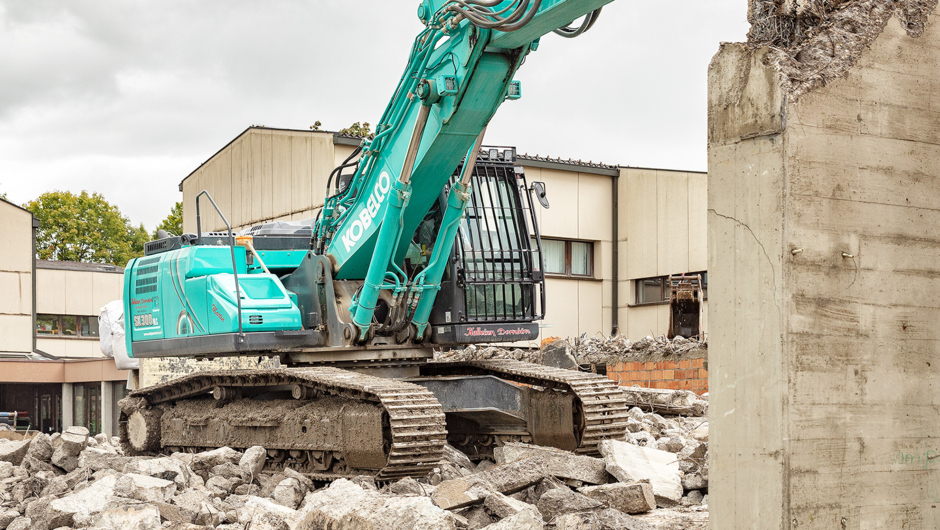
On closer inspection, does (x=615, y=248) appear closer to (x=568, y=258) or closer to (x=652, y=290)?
(x=568, y=258)

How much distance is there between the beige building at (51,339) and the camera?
2459cm

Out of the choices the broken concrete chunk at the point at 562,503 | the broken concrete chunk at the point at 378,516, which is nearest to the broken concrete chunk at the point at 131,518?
the broken concrete chunk at the point at 378,516

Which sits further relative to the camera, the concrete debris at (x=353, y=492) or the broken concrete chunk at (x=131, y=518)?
the broken concrete chunk at (x=131, y=518)

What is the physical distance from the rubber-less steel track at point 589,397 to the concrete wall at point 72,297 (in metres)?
27.9

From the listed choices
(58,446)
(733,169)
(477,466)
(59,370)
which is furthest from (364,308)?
(59,370)

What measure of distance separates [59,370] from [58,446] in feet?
54.8

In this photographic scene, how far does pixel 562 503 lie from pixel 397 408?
181 cm

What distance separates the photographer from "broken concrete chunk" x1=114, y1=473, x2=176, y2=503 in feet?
23.7

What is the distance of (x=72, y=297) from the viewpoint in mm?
34562

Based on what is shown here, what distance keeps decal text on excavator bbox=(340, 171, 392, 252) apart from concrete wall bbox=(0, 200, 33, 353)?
2222cm

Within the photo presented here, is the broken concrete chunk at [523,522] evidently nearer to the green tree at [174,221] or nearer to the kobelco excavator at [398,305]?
the kobelco excavator at [398,305]

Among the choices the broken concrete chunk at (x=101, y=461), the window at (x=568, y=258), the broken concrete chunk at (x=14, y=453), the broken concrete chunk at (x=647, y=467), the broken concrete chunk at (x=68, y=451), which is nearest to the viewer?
the broken concrete chunk at (x=647, y=467)

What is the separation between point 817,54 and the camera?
13.4ft

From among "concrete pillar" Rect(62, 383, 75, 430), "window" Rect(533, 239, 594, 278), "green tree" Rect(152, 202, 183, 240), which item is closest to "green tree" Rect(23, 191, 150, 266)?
"green tree" Rect(152, 202, 183, 240)
